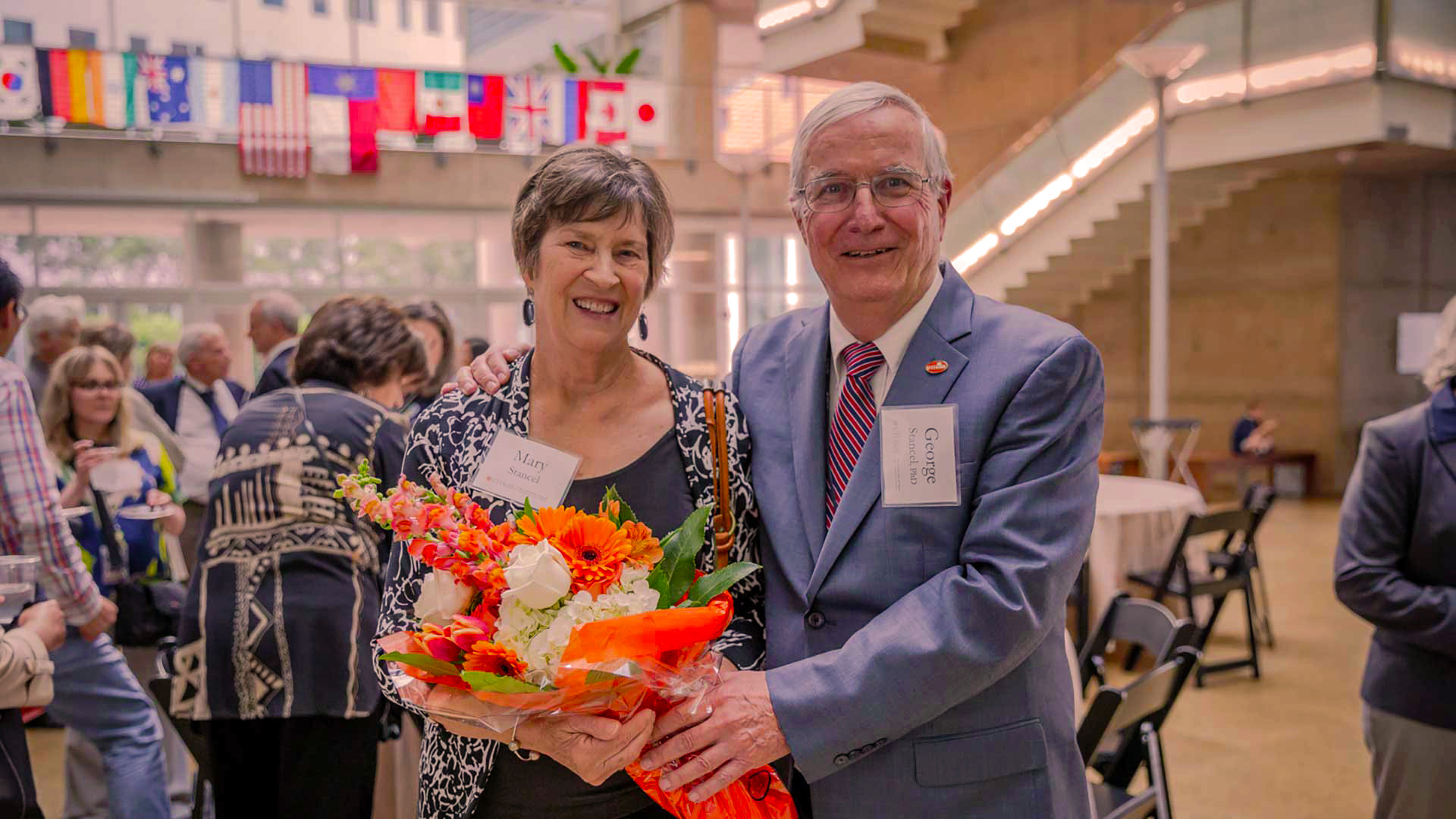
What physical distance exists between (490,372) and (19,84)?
1322 centimetres

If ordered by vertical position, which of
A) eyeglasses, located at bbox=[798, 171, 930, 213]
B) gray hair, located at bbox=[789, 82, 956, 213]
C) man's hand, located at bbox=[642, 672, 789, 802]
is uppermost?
gray hair, located at bbox=[789, 82, 956, 213]

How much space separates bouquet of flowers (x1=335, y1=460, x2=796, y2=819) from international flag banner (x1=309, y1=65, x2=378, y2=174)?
519 inches

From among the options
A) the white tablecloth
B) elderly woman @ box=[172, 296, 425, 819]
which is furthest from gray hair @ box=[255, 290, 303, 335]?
the white tablecloth

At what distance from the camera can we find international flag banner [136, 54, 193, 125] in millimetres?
12430

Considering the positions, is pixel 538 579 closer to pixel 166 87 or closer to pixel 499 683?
pixel 499 683

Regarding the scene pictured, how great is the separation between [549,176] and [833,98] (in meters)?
0.48

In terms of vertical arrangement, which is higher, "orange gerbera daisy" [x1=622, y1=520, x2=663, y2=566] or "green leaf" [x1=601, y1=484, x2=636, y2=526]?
"green leaf" [x1=601, y1=484, x2=636, y2=526]

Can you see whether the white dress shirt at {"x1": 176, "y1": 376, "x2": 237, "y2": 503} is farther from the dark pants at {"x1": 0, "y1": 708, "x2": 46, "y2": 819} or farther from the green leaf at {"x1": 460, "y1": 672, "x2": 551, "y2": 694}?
the green leaf at {"x1": 460, "y1": 672, "x2": 551, "y2": 694}

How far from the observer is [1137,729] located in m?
2.73

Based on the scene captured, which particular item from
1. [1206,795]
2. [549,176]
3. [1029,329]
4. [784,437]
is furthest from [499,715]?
[1206,795]

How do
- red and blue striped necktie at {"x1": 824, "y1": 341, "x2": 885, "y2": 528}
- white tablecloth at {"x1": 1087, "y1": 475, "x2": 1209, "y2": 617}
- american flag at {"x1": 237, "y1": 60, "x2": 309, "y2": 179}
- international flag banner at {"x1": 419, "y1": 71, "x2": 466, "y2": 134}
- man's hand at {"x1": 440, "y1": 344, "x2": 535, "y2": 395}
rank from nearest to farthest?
red and blue striped necktie at {"x1": 824, "y1": 341, "x2": 885, "y2": 528}, man's hand at {"x1": 440, "y1": 344, "x2": 535, "y2": 395}, white tablecloth at {"x1": 1087, "y1": 475, "x2": 1209, "y2": 617}, american flag at {"x1": 237, "y1": 60, "x2": 309, "y2": 179}, international flag banner at {"x1": 419, "y1": 71, "x2": 466, "y2": 134}

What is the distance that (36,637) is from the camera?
7.38 feet

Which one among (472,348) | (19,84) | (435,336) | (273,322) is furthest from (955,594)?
(19,84)

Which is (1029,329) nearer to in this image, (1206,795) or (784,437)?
(784,437)
